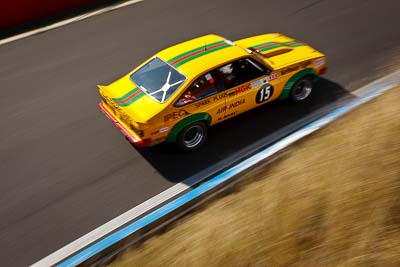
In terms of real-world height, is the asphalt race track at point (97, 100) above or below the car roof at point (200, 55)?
below

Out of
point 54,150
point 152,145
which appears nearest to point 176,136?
point 152,145

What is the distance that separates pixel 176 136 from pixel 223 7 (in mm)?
6380

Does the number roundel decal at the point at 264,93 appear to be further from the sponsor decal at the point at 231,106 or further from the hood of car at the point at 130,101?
the hood of car at the point at 130,101

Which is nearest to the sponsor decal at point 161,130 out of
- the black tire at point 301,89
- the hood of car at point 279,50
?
the hood of car at point 279,50

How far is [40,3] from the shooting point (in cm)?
1247

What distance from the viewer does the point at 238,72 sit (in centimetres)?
754

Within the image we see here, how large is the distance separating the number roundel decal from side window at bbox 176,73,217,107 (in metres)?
0.91

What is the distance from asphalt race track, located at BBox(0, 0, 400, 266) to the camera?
6.82m

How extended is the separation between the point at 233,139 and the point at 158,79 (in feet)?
5.46

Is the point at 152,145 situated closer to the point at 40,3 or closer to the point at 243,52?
the point at 243,52

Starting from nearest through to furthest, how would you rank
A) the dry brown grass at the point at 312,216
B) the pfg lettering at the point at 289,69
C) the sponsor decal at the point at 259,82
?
1. the dry brown grass at the point at 312,216
2. the sponsor decal at the point at 259,82
3. the pfg lettering at the point at 289,69

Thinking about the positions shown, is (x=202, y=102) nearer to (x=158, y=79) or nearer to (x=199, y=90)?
(x=199, y=90)

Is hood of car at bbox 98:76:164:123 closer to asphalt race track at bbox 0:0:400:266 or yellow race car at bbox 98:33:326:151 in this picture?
yellow race car at bbox 98:33:326:151

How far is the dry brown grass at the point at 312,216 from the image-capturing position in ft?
15.0
